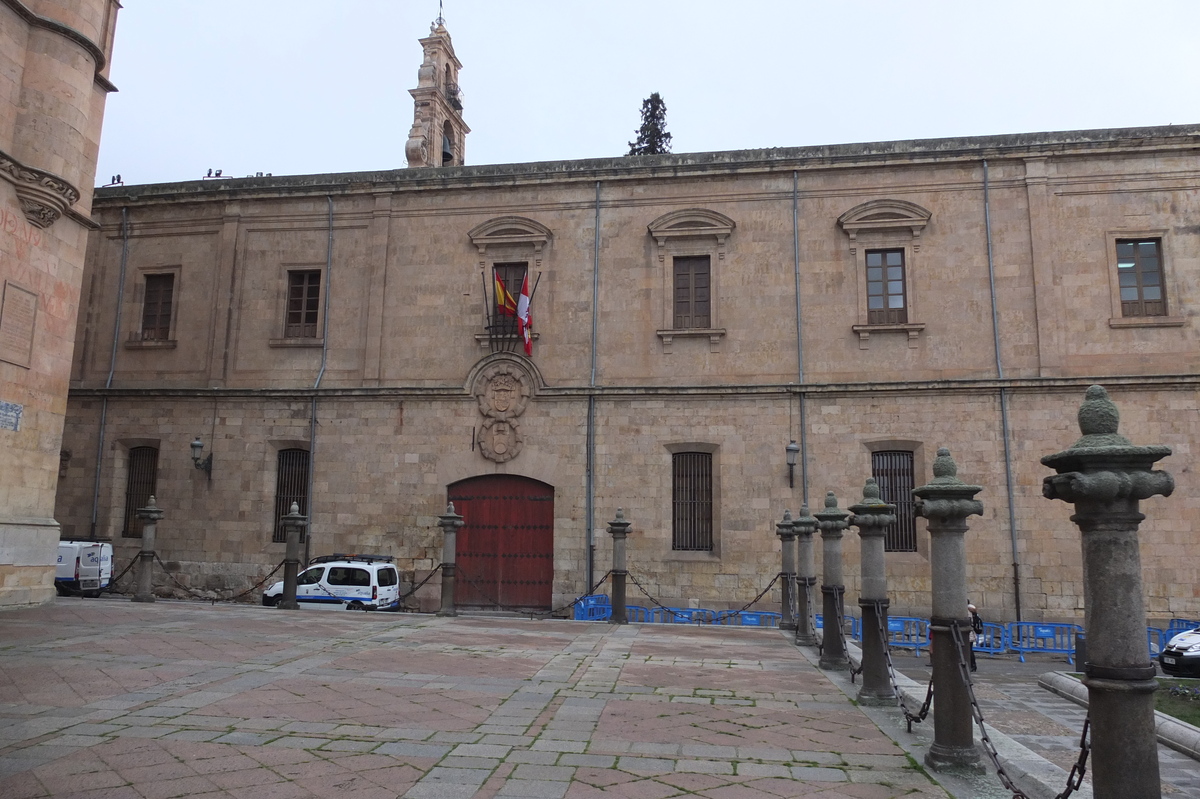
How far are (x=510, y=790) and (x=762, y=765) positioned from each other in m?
1.72

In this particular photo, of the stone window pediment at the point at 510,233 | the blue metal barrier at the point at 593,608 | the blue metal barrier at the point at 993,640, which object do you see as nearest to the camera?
the blue metal barrier at the point at 993,640

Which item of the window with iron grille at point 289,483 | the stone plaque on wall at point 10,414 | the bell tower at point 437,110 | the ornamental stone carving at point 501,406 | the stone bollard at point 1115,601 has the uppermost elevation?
the bell tower at point 437,110

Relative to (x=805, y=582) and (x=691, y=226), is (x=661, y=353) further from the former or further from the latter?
(x=805, y=582)

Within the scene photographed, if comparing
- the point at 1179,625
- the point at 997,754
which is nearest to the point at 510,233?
the point at 1179,625

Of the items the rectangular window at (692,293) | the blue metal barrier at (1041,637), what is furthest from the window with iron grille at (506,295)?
the blue metal barrier at (1041,637)

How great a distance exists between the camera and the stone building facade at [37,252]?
1288 centimetres

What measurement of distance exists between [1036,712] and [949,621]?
15.5ft

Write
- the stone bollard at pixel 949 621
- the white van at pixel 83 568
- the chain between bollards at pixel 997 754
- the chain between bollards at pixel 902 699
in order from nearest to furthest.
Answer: the chain between bollards at pixel 997 754 < the stone bollard at pixel 949 621 < the chain between bollards at pixel 902 699 < the white van at pixel 83 568

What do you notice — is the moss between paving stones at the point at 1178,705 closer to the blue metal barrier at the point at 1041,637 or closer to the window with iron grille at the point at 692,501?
the blue metal barrier at the point at 1041,637

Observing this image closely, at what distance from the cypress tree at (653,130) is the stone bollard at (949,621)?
113 ft

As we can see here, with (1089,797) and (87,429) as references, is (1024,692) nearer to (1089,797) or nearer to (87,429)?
(1089,797)

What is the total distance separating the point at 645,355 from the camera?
18438mm

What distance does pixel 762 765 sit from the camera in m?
5.59

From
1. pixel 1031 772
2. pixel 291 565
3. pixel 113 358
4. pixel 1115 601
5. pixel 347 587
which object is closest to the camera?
pixel 1115 601
